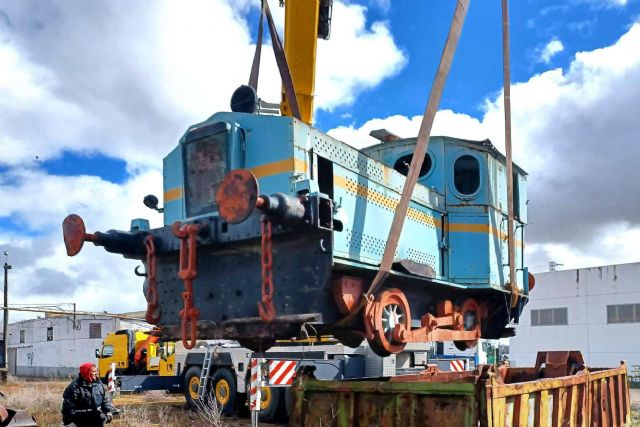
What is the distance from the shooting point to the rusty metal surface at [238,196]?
5.33m

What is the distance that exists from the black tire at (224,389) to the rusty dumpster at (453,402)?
743 centimetres

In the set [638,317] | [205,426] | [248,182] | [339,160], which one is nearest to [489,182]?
[339,160]

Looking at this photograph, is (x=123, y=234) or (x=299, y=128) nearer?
(x=299, y=128)

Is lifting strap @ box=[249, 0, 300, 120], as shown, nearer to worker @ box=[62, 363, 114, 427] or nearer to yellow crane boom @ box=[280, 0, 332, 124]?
yellow crane boom @ box=[280, 0, 332, 124]

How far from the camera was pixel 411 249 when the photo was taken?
768cm

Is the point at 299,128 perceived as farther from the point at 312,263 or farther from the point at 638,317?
the point at 638,317

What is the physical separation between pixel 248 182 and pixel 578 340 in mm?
28767

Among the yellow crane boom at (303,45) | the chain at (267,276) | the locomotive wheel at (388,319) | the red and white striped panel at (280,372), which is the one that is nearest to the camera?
the chain at (267,276)

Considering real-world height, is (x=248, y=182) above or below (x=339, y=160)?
below

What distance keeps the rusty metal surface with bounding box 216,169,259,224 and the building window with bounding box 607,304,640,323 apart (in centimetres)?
2745

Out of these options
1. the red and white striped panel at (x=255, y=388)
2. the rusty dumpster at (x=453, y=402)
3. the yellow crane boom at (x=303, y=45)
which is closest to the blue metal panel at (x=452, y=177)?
the yellow crane boom at (x=303, y=45)

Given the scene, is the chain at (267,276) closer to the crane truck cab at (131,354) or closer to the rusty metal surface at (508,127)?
the rusty metal surface at (508,127)

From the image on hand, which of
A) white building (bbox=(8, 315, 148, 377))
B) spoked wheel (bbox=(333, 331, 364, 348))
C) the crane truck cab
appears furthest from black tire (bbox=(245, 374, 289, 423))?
white building (bbox=(8, 315, 148, 377))

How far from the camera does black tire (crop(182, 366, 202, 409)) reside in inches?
588
